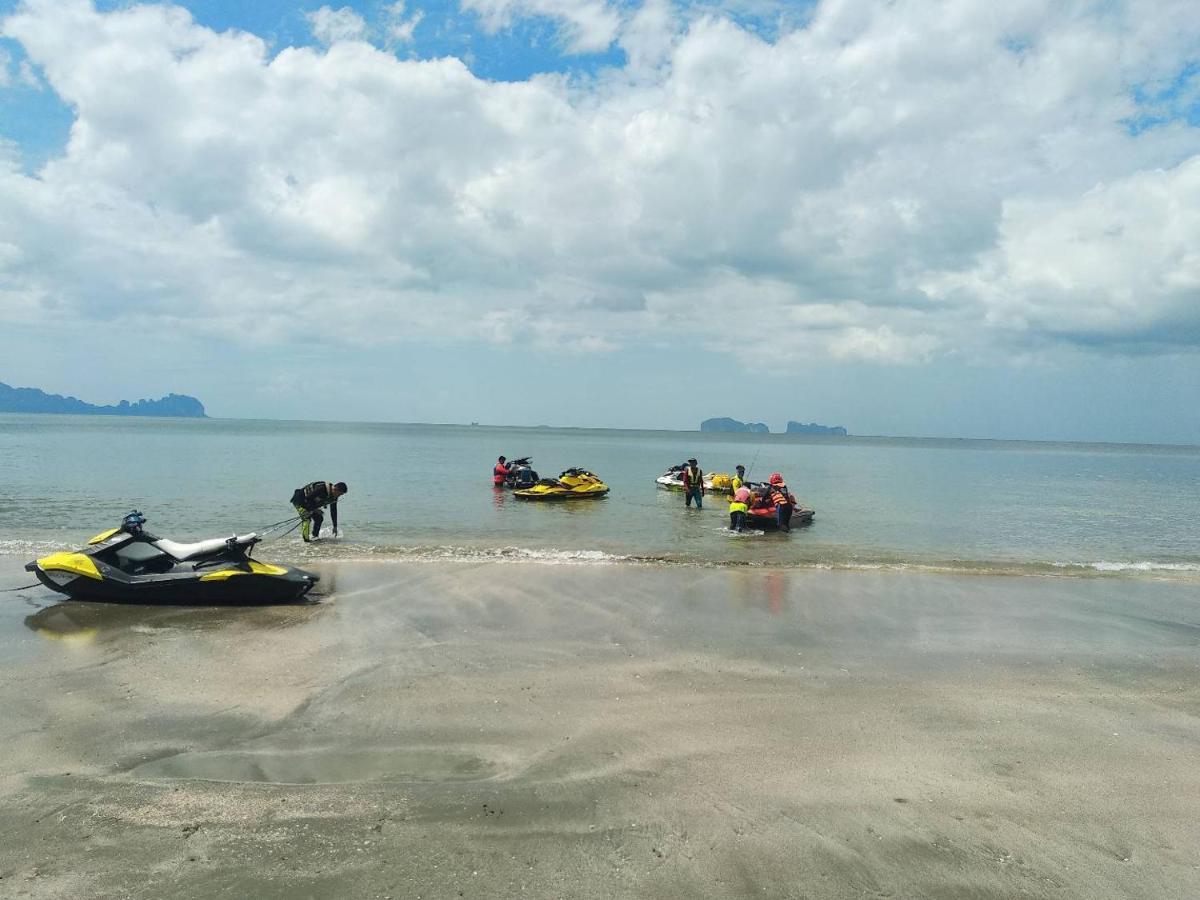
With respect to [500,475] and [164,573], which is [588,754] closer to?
[164,573]

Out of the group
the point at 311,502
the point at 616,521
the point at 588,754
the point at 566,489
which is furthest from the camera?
the point at 566,489

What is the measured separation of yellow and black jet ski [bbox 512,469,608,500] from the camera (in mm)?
31156

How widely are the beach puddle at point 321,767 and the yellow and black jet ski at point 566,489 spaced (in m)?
25.0

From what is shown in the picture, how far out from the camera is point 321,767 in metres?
5.78

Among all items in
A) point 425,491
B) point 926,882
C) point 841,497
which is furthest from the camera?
point 841,497

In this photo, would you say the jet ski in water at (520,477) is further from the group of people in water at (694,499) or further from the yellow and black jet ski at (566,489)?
the yellow and black jet ski at (566,489)

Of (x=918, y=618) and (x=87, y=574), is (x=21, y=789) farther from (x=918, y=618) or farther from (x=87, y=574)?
(x=918, y=618)

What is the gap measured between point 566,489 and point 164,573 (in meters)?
21.1

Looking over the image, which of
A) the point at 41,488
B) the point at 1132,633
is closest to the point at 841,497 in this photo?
the point at 1132,633

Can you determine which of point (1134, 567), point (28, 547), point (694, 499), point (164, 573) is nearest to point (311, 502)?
point (28, 547)

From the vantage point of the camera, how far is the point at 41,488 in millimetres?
30000

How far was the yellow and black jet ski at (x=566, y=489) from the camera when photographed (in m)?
31.2

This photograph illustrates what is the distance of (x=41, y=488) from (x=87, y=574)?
24646 mm

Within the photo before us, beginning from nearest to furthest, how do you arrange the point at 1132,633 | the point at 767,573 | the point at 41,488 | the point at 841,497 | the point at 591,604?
the point at 1132,633, the point at 591,604, the point at 767,573, the point at 41,488, the point at 841,497
